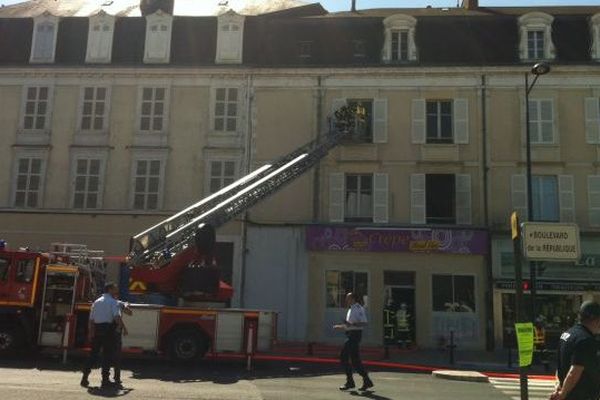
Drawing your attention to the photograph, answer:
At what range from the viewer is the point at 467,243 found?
21891mm

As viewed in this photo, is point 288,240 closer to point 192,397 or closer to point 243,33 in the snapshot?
point 243,33

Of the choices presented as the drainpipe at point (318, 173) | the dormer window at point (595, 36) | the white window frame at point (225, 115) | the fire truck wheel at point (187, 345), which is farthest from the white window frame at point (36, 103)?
the dormer window at point (595, 36)

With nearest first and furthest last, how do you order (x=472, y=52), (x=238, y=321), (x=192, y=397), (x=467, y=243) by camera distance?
(x=192, y=397), (x=238, y=321), (x=467, y=243), (x=472, y=52)

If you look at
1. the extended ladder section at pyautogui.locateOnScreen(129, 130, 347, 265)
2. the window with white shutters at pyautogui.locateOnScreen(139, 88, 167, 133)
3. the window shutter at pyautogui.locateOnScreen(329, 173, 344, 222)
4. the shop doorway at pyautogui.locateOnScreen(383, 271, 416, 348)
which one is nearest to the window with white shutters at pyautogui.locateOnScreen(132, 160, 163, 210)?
the window with white shutters at pyautogui.locateOnScreen(139, 88, 167, 133)

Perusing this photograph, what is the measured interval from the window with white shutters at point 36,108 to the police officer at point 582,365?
899 inches

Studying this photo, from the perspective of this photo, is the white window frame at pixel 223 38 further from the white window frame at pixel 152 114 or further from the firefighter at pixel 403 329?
the firefighter at pixel 403 329

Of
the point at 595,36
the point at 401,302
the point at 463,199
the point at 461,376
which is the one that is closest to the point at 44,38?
the point at 401,302

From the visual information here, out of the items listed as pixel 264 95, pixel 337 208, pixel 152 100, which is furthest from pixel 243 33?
pixel 337 208

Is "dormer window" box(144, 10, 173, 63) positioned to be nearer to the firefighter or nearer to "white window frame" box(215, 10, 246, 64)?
"white window frame" box(215, 10, 246, 64)

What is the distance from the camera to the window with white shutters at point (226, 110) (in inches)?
938

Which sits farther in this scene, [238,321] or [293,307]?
[293,307]

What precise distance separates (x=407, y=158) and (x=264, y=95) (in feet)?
19.1

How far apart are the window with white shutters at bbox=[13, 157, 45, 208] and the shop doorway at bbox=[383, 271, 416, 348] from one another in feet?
43.1

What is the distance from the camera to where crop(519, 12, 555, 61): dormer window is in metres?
23.4
